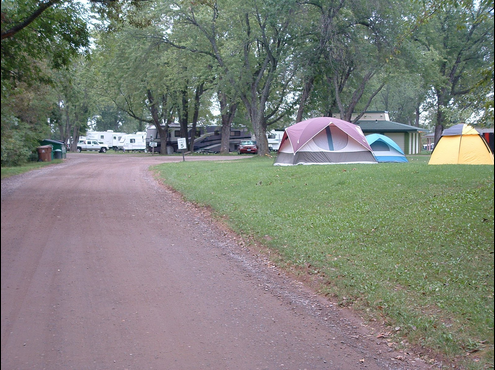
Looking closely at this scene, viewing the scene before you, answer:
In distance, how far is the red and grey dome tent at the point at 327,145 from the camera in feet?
69.9

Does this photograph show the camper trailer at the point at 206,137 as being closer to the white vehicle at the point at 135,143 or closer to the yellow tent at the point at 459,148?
the white vehicle at the point at 135,143

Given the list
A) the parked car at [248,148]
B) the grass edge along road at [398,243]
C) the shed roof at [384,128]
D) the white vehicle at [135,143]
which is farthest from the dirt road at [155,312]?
the white vehicle at [135,143]

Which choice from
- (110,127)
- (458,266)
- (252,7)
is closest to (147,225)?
(458,266)

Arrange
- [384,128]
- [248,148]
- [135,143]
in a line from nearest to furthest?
[384,128] → [248,148] → [135,143]

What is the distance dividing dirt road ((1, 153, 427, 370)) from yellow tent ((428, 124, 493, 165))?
45.8 ft

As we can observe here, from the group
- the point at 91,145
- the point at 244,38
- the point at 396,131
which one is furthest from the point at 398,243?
the point at 91,145

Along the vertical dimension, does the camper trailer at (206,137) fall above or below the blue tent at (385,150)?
above

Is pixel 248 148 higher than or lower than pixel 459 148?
higher

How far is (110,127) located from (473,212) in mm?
88836

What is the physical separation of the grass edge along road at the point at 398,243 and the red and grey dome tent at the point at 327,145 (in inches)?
302

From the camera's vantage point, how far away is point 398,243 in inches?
299

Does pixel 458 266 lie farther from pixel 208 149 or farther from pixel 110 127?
pixel 110 127

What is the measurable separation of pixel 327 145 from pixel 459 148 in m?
5.49

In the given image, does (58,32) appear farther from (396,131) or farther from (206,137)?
(206,137)
